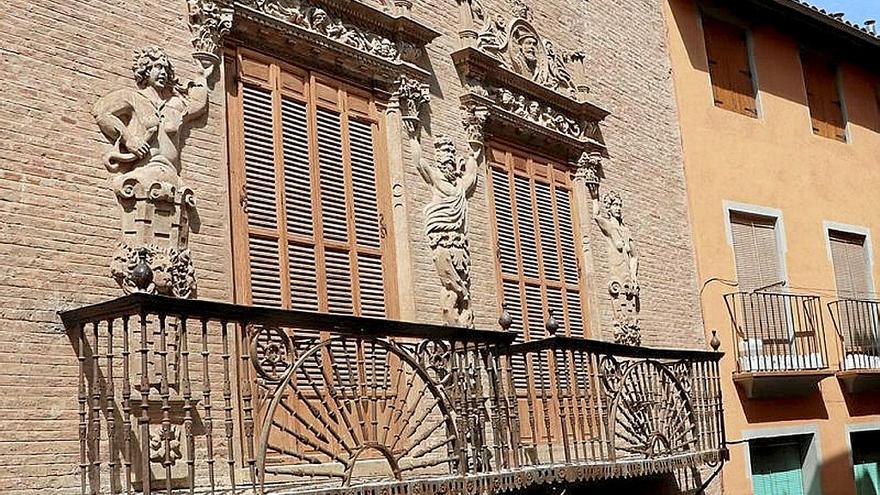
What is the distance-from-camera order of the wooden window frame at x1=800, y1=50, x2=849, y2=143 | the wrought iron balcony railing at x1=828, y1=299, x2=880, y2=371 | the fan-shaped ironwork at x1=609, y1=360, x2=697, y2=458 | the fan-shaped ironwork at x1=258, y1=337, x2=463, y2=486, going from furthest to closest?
the wooden window frame at x1=800, y1=50, x2=849, y2=143 < the wrought iron balcony railing at x1=828, y1=299, x2=880, y2=371 < the fan-shaped ironwork at x1=609, y1=360, x2=697, y2=458 < the fan-shaped ironwork at x1=258, y1=337, x2=463, y2=486

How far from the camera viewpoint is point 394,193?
10367mm

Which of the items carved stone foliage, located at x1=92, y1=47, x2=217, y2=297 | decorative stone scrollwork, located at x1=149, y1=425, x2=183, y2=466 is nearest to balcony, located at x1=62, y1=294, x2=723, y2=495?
decorative stone scrollwork, located at x1=149, y1=425, x2=183, y2=466

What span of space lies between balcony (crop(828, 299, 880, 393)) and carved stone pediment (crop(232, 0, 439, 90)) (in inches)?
Result: 339

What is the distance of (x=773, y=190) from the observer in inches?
644

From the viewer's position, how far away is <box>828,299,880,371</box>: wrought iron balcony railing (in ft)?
54.5

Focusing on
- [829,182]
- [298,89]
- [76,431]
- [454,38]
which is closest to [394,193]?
[298,89]

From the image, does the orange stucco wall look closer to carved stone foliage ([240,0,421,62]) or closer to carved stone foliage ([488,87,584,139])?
carved stone foliage ([488,87,584,139])

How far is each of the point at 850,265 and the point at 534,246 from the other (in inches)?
297

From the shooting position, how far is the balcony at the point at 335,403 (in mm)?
7000

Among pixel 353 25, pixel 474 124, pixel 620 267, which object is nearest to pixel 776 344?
pixel 620 267

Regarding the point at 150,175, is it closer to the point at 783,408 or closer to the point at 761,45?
the point at 783,408

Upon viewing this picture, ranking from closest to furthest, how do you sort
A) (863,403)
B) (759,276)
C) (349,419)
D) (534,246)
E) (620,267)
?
(349,419) → (534,246) → (620,267) → (759,276) → (863,403)

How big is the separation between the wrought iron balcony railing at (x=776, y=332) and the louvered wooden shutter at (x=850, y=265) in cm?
133

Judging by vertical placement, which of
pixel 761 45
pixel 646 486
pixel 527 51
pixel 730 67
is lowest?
pixel 646 486
